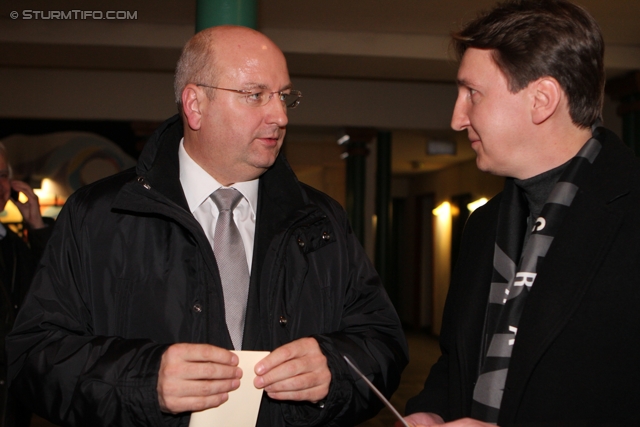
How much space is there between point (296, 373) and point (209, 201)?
0.64 m

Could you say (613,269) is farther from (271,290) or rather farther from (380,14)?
(380,14)

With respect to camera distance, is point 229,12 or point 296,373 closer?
point 296,373

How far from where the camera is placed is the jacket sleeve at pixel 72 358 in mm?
1533

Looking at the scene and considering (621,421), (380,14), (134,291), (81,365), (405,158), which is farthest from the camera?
(405,158)

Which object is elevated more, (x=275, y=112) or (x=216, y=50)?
(x=216, y=50)

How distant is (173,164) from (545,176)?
41.3 inches

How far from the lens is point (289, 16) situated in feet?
22.5

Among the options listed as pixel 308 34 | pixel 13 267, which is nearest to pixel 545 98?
pixel 13 267

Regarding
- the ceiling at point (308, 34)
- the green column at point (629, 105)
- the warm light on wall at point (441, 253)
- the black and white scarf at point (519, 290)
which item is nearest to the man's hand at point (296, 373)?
the black and white scarf at point (519, 290)

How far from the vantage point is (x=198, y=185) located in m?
1.94

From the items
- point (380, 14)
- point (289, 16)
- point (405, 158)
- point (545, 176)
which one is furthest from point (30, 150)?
point (545, 176)

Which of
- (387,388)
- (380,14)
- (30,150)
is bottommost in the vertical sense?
(387,388)

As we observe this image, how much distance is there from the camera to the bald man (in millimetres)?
1544

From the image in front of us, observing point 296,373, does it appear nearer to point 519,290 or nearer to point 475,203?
point 519,290
